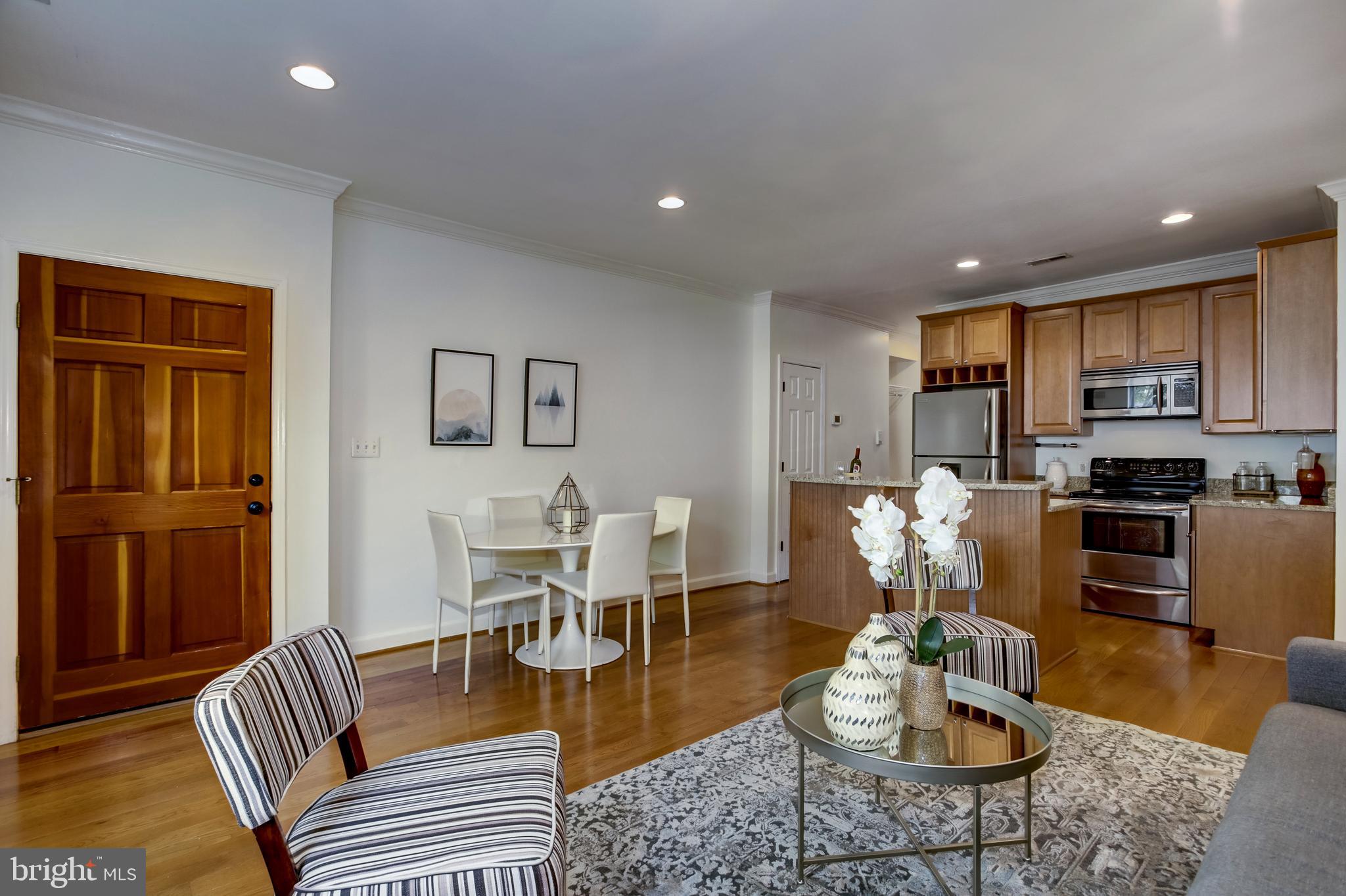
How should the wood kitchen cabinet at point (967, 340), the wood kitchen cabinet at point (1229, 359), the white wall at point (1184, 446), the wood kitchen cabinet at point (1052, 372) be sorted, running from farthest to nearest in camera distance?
the wood kitchen cabinet at point (967, 340) < the wood kitchen cabinet at point (1052, 372) < the white wall at point (1184, 446) < the wood kitchen cabinet at point (1229, 359)

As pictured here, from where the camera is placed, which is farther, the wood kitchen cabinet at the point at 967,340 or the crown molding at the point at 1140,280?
the wood kitchen cabinet at the point at 967,340

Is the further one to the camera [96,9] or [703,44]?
[703,44]

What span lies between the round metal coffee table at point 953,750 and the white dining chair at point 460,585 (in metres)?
1.79

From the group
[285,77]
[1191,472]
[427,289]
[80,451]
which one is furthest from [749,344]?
[80,451]

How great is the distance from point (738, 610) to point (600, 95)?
3470 mm

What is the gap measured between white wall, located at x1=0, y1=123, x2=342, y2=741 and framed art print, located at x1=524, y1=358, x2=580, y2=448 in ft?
4.26

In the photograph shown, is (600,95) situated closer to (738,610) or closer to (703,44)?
(703,44)

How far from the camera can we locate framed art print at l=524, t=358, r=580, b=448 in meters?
4.36

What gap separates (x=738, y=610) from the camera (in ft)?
15.7

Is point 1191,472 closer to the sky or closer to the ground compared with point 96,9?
closer to the ground

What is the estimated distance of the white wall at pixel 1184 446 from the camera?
439 centimetres

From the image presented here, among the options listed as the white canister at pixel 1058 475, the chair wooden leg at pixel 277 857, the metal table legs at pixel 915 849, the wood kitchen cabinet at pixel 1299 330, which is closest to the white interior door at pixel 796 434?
the white canister at pixel 1058 475

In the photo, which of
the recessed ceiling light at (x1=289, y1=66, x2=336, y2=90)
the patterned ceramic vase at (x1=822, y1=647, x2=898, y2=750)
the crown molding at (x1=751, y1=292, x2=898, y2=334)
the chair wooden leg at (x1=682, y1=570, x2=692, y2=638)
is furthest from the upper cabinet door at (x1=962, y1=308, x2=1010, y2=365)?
the recessed ceiling light at (x1=289, y1=66, x2=336, y2=90)

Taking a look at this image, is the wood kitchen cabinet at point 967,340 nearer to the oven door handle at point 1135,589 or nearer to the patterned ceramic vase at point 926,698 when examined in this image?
the oven door handle at point 1135,589
